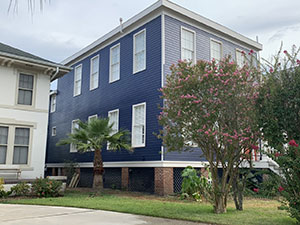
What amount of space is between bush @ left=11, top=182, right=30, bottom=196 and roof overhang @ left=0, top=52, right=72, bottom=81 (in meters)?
5.10

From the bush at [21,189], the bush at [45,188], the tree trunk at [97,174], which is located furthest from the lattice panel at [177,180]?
the bush at [21,189]

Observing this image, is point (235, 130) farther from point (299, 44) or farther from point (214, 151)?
point (299, 44)

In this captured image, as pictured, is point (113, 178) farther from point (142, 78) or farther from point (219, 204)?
point (219, 204)

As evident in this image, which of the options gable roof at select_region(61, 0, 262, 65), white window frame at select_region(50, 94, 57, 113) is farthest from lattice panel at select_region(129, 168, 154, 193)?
white window frame at select_region(50, 94, 57, 113)

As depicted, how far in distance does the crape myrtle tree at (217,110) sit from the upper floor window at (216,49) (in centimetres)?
805

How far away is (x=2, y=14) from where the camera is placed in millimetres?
2176

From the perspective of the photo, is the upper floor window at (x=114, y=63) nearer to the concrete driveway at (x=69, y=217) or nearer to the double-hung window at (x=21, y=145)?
the double-hung window at (x=21, y=145)

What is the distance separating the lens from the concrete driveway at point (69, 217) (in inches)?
261

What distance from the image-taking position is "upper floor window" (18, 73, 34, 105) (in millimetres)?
13721

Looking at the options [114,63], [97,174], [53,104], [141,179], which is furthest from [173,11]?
[53,104]

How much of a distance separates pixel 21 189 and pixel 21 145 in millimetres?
2391

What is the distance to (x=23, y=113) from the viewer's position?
13.6m

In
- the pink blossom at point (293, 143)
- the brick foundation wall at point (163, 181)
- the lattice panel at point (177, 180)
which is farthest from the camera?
the lattice panel at point (177, 180)

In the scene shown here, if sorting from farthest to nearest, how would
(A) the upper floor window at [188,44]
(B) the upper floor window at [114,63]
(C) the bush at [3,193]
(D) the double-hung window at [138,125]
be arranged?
(B) the upper floor window at [114,63]
(A) the upper floor window at [188,44]
(D) the double-hung window at [138,125]
(C) the bush at [3,193]
